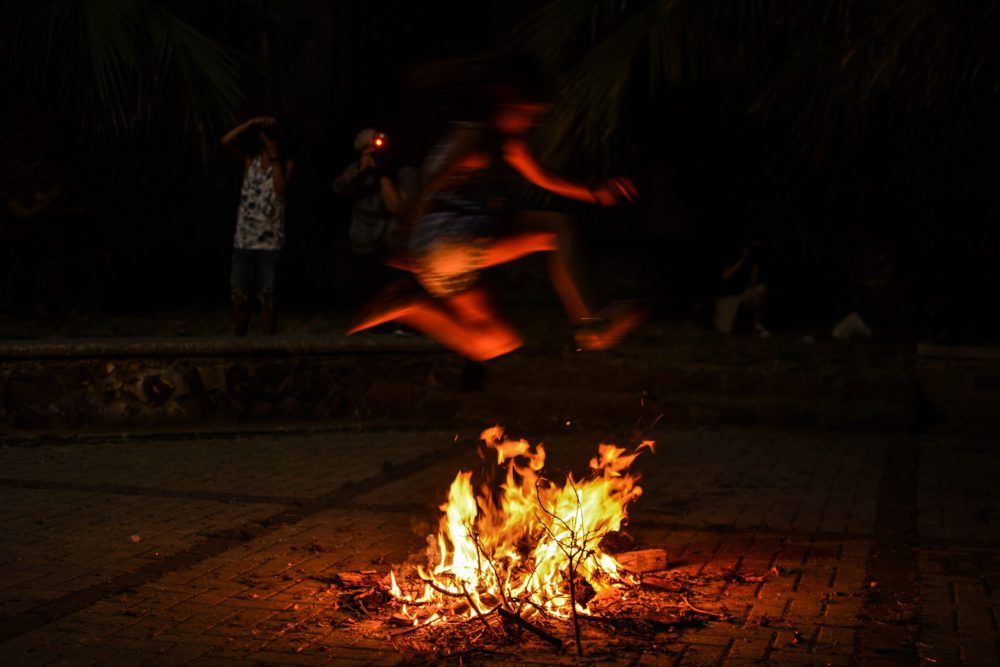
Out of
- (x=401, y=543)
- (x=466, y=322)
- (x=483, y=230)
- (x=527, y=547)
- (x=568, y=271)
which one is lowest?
(x=401, y=543)

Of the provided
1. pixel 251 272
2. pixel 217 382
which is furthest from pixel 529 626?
pixel 251 272

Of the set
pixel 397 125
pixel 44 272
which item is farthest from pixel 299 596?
pixel 397 125

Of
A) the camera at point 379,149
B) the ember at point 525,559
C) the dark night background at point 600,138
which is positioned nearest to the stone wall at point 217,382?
the camera at point 379,149

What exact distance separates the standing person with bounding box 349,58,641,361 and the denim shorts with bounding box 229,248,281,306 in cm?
424

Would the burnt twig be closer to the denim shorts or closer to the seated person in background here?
the denim shorts

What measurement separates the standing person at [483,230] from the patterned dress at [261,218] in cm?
415

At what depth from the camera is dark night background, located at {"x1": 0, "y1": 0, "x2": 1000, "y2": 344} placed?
31.6 ft

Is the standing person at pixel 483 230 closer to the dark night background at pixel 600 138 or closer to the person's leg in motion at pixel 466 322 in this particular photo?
the person's leg in motion at pixel 466 322

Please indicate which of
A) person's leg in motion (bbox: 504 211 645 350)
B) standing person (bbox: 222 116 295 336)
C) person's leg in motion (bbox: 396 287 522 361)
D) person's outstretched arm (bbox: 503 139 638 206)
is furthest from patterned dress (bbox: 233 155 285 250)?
person's outstretched arm (bbox: 503 139 638 206)

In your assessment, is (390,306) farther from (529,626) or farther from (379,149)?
(379,149)

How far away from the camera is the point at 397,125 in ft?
51.0

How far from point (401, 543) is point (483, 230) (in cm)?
155

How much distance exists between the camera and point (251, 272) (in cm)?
1045

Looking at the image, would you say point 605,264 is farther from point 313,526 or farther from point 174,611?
point 174,611
